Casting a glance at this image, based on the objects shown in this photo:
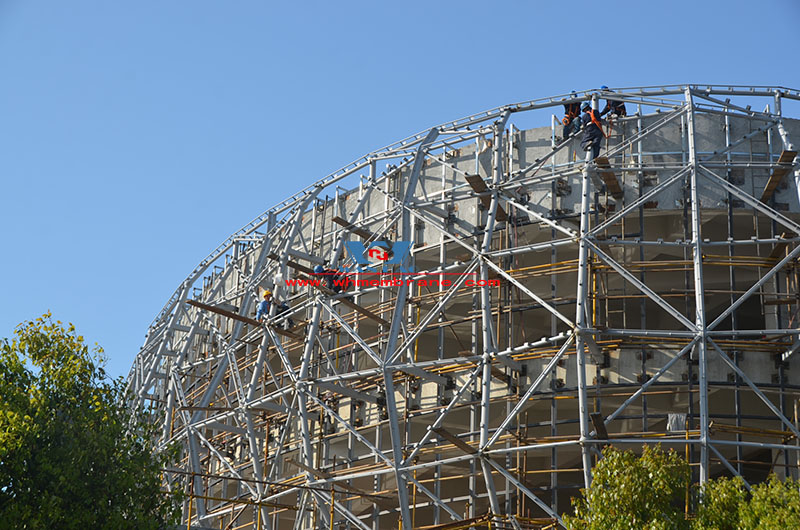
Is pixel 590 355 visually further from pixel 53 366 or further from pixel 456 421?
pixel 53 366

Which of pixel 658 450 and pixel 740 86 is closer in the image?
pixel 658 450

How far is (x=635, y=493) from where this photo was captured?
1820 cm

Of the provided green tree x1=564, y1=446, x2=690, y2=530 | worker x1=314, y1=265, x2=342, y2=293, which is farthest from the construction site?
green tree x1=564, y1=446, x2=690, y2=530

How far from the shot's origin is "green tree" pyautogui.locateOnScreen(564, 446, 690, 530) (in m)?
18.0

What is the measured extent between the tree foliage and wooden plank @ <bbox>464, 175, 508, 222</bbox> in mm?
9060

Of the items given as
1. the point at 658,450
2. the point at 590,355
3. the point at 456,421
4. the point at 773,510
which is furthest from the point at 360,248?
the point at 773,510

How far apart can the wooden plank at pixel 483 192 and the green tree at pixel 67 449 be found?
9.60 m

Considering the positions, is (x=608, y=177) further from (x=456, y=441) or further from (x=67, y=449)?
(x=67, y=449)

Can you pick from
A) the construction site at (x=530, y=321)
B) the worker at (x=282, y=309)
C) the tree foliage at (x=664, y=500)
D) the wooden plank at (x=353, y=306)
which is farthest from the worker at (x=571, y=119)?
the tree foliage at (x=664, y=500)

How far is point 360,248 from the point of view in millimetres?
30375

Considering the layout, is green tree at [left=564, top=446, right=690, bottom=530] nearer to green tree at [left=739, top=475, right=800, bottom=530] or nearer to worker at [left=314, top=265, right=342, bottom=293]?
green tree at [left=739, top=475, right=800, bottom=530]

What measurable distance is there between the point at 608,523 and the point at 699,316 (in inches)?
254

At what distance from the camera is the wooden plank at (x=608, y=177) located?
2541 cm

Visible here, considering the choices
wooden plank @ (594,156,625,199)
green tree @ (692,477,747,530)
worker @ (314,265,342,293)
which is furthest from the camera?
worker @ (314,265,342,293)
